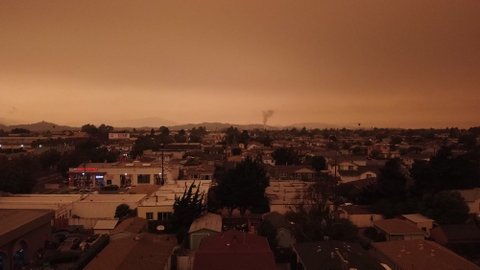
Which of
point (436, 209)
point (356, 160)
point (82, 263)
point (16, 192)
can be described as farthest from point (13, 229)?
point (356, 160)

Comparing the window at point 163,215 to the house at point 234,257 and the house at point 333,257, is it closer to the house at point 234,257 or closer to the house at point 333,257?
the house at point 234,257

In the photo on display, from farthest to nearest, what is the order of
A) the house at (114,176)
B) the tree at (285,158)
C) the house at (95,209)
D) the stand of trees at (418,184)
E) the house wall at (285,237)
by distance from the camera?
the tree at (285,158)
the house at (114,176)
the house at (95,209)
the stand of trees at (418,184)
the house wall at (285,237)

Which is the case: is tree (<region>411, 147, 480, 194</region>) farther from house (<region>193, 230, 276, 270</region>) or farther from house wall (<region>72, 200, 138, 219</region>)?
house wall (<region>72, 200, 138, 219</region>)

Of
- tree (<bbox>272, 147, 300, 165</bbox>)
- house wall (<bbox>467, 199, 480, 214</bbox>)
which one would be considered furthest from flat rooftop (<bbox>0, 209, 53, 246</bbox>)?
tree (<bbox>272, 147, 300, 165</bbox>)

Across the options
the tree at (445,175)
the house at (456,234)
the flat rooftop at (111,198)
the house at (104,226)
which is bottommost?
the house at (104,226)

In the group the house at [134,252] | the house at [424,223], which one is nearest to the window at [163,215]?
the house at [134,252]

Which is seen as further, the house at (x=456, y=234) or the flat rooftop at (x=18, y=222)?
the house at (x=456, y=234)

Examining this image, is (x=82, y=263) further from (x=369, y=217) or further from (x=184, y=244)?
(x=369, y=217)
